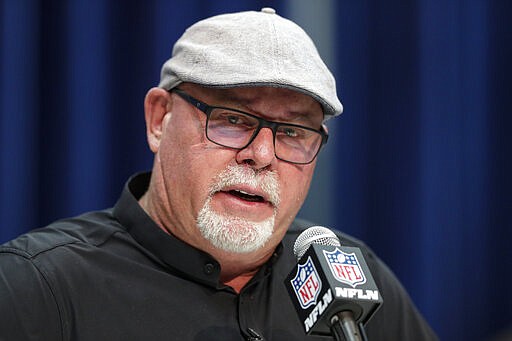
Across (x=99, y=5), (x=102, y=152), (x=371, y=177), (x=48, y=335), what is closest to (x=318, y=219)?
(x=371, y=177)

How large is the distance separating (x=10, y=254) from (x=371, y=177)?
4.51ft

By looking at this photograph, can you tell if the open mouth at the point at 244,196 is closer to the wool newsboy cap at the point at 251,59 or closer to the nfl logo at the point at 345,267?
the wool newsboy cap at the point at 251,59

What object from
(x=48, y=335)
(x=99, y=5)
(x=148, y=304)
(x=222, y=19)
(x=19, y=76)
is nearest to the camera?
(x=48, y=335)

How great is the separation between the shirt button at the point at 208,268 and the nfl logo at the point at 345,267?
427 mm

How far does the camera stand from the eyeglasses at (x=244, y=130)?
1.42m

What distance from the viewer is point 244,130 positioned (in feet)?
4.69

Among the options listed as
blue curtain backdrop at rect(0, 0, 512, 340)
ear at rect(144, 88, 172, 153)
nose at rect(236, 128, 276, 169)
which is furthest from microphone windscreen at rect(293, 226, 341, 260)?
blue curtain backdrop at rect(0, 0, 512, 340)

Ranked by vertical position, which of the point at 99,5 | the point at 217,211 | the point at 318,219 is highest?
the point at 99,5

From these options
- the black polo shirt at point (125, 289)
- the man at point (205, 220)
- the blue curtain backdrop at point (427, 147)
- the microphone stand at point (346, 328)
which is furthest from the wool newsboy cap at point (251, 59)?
the blue curtain backdrop at point (427, 147)

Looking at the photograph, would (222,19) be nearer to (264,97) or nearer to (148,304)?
(264,97)

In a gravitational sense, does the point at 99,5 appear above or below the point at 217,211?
above

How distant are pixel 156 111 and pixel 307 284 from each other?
25.3 inches

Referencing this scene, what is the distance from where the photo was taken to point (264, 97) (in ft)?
4.71

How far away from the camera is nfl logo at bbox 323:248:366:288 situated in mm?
1022
